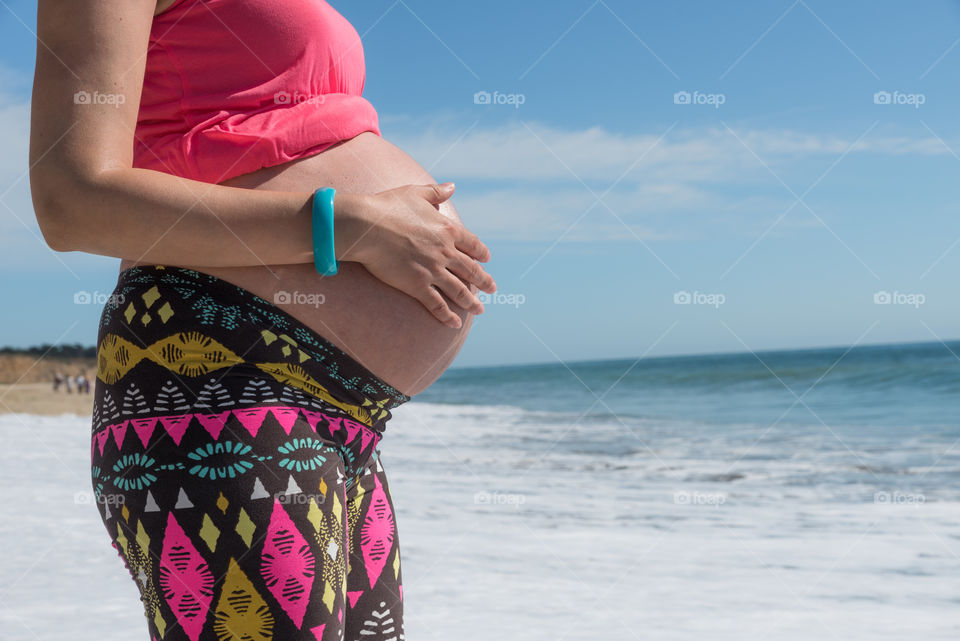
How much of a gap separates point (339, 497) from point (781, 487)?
468cm

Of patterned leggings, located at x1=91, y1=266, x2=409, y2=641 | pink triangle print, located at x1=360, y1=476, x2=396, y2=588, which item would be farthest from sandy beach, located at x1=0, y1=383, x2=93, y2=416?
patterned leggings, located at x1=91, y1=266, x2=409, y2=641

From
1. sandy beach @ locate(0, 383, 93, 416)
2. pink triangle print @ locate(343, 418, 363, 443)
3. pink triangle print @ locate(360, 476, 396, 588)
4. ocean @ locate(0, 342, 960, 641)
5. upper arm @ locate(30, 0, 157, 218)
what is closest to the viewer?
upper arm @ locate(30, 0, 157, 218)

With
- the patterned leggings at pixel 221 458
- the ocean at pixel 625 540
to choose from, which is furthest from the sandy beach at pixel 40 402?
the patterned leggings at pixel 221 458

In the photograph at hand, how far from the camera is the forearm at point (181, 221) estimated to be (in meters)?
0.73

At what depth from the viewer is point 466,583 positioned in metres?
2.85

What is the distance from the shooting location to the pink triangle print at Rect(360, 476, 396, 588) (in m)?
0.98

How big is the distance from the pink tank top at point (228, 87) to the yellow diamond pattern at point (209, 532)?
0.36 meters

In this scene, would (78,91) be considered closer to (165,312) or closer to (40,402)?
(165,312)

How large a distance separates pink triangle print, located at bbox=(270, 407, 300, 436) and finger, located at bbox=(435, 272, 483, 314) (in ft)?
0.75

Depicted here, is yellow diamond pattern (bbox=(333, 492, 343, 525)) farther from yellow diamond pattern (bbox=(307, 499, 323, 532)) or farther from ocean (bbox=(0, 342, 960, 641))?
ocean (bbox=(0, 342, 960, 641))

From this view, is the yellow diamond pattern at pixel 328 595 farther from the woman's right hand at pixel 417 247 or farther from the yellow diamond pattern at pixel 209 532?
the woman's right hand at pixel 417 247

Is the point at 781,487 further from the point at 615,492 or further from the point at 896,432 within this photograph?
the point at 896,432

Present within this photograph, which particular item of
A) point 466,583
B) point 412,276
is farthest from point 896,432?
point 412,276

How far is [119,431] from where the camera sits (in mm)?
772
